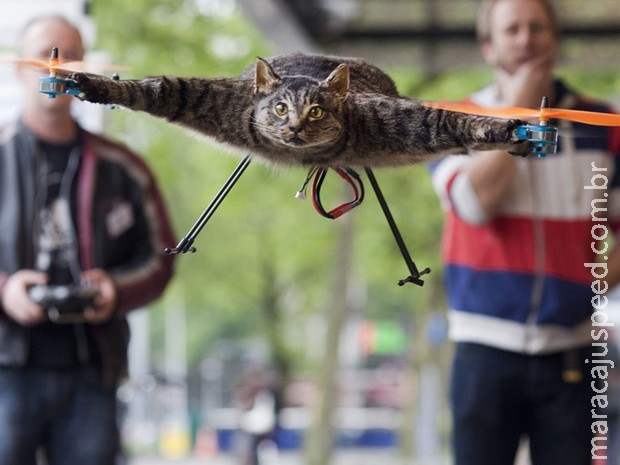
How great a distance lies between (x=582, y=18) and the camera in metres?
6.68

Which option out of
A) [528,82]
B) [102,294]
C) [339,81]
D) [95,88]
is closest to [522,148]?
[339,81]

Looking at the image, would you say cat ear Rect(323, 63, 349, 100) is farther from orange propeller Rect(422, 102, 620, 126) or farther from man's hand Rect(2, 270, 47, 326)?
man's hand Rect(2, 270, 47, 326)

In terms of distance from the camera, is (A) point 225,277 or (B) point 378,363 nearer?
(A) point 225,277

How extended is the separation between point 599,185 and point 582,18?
407 cm

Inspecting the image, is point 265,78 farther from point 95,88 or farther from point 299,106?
point 95,88

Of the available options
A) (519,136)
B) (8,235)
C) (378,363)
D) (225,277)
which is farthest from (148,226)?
(378,363)

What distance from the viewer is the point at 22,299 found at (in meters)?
2.80

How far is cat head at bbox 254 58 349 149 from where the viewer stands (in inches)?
54.3

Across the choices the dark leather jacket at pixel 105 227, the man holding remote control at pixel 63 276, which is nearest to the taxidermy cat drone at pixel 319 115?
the man holding remote control at pixel 63 276

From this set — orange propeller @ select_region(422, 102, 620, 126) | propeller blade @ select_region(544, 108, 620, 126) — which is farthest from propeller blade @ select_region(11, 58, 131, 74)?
propeller blade @ select_region(544, 108, 620, 126)

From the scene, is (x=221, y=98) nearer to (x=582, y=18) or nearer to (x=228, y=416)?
(x=582, y=18)

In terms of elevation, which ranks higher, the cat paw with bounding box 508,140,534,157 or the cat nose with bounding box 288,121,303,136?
the cat nose with bounding box 288,121,303,136

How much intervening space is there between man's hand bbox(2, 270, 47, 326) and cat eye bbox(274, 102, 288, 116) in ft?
5.15

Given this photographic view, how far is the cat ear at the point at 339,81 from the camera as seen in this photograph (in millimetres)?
1400
